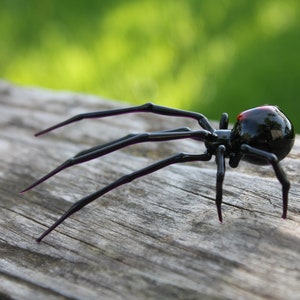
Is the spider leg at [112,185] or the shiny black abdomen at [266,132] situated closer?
the spider leg at [112,185]

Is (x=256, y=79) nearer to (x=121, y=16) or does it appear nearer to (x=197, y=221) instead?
(x=121, y=16)

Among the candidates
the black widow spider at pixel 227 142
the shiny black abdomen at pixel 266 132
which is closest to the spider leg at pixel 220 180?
the black widow spider at pixel 227 142

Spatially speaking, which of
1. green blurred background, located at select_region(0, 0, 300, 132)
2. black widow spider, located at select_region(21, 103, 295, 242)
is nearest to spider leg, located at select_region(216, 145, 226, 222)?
black widow spider, located at select_region(21, 103, 295, 242)

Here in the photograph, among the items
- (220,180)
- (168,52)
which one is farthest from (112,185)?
(168,52)

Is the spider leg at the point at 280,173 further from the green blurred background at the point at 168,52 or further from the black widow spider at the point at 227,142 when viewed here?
the green blurred background at the point at 168,52

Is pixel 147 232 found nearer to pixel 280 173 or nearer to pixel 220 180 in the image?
pixel 220 180

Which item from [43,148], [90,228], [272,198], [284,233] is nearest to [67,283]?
[90,228]
